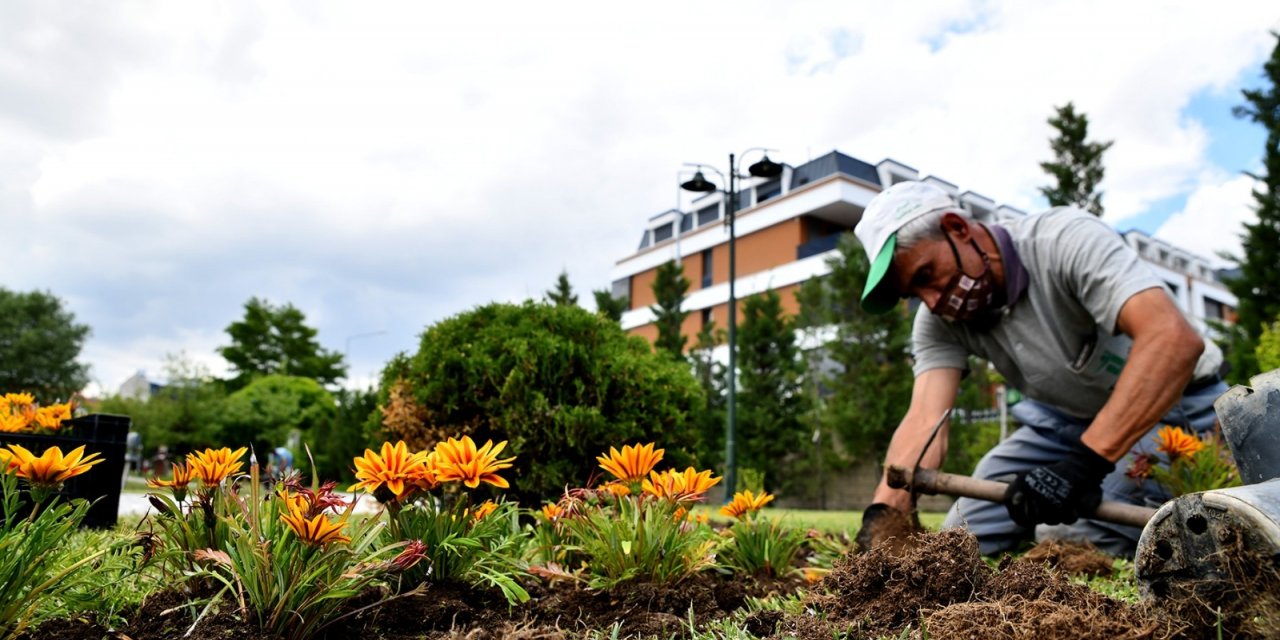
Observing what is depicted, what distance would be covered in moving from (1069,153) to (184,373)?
33542mm

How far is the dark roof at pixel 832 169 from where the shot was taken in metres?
36.1

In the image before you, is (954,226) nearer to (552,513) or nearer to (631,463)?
(631,463)

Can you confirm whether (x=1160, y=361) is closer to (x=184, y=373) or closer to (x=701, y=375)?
(x=701, y=375)

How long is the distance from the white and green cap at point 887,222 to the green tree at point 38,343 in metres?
47.0

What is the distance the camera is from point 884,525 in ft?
9.80

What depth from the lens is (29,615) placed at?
5.57ft

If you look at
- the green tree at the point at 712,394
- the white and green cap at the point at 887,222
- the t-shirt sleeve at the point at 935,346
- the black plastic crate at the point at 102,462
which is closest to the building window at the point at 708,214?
the green tree at the point at 712,394

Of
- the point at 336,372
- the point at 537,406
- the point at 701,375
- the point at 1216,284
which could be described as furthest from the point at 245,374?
the point at 1216,284

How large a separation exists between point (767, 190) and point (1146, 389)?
37.3m

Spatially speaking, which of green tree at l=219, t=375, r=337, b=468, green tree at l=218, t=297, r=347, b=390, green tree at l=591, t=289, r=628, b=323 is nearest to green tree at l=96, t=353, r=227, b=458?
green tree at l=219, t=375, r=337, b=468

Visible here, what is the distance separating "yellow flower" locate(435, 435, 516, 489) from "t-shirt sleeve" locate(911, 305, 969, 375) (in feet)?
9.17

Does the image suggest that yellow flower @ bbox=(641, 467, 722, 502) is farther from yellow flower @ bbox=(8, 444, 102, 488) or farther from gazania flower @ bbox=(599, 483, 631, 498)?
yellow flower @ bbox=(8, 444, 102, 488)

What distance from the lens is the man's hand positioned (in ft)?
9.44

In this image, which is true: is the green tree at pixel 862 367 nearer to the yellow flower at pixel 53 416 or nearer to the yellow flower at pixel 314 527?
the yellow flower at pixel 53 416
